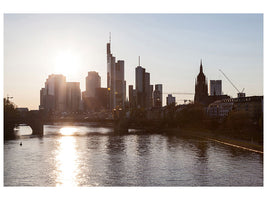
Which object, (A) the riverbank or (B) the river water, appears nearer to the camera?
(B) the river water

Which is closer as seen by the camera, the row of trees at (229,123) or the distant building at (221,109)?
the row of trees at (229,123)

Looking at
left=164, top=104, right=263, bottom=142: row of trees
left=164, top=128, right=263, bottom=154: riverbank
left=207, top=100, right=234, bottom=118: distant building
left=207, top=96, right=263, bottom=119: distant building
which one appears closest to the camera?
left=164, top=128, right=263, bottom=154: riverbank

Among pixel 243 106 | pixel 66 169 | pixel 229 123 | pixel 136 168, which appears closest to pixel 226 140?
pixel 229 123

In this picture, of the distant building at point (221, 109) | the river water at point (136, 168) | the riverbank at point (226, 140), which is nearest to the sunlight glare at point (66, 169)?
the river water at point (136, 168)

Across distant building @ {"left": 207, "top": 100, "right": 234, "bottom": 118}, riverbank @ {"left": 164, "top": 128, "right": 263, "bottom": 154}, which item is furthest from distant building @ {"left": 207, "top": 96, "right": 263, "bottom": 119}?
riverbank @ {"left": 164, "top": 128, "right": 263, "bottom": 154}

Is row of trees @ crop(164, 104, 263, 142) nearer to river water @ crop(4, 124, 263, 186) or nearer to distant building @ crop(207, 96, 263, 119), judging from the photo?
distant building @ crop(207, 96, 263, 119)

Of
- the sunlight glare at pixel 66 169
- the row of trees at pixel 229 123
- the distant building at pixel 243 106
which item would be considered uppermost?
the distant building at pixel 243 106

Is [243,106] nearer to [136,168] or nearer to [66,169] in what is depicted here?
[136,168]

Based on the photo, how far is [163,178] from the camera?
40.6m

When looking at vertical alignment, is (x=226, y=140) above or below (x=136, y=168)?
above

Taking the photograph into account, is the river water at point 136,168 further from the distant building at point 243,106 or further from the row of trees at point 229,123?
the distant building at point 243,106

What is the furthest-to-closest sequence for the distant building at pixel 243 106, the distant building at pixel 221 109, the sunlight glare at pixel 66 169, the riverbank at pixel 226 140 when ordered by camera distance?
1. the distant building at pixel 221 109
2. the distant building at pixel 243 106
3. the riverbank at pixel 226 140
4. the sunlight glare at pixel 66 169
